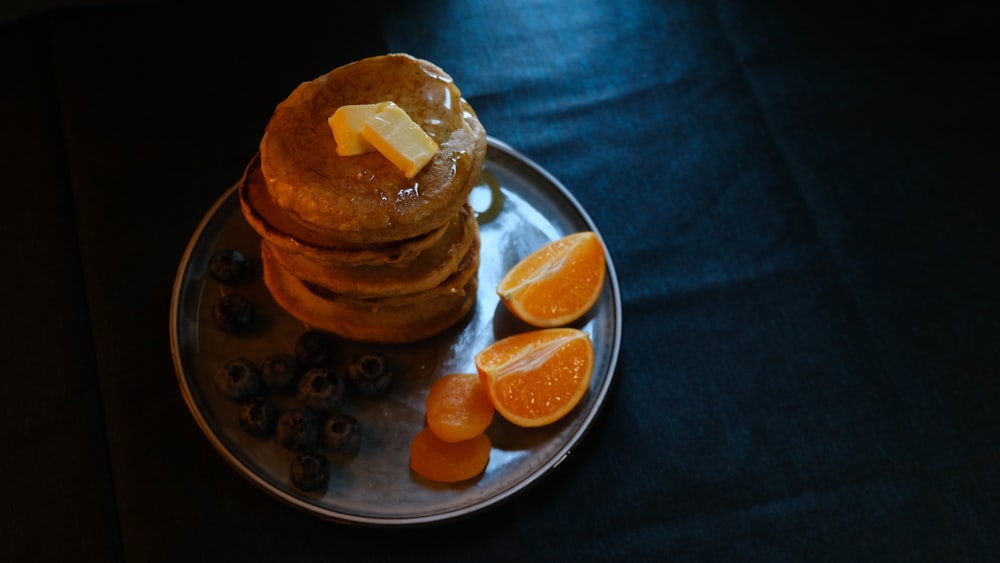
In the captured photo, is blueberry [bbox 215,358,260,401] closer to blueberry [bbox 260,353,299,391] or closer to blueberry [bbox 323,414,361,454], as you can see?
blueberry [bbox 260,353,299,391]

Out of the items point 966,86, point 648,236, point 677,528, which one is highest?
point 966,86

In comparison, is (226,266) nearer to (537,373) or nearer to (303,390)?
(303,390)

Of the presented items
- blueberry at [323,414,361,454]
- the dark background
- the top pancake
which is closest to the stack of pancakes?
the top pancake

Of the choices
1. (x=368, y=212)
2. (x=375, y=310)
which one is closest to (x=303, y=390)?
(x=375, y=310)

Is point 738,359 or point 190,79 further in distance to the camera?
point 190,79

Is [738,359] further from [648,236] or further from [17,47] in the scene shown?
[17,47]

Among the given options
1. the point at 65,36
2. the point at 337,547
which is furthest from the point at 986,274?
the point at 65,36
